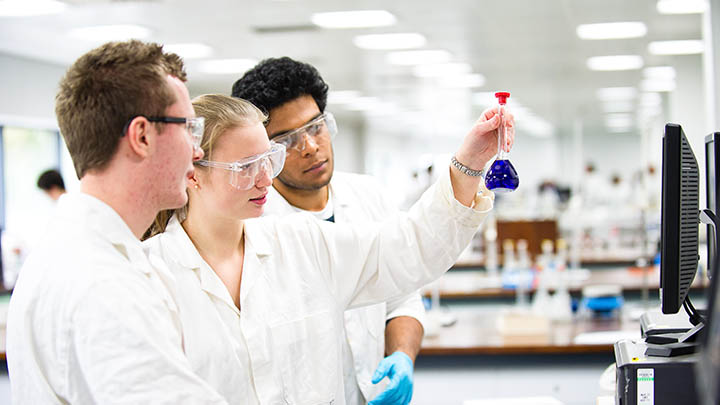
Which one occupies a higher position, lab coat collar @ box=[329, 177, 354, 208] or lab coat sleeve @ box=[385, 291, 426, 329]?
lab coat collar @ box=[329, 177, 354, 208]

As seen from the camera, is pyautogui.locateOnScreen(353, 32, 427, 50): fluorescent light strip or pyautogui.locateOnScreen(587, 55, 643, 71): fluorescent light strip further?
pyautogui.locateOnScreen(587, 55, 643, 71): fluorescent light strip

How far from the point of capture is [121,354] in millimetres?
1041

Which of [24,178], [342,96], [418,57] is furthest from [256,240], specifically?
[342,96]

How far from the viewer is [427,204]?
65.6 inches

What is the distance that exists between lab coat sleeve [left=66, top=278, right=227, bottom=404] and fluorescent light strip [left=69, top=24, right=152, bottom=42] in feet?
18.4

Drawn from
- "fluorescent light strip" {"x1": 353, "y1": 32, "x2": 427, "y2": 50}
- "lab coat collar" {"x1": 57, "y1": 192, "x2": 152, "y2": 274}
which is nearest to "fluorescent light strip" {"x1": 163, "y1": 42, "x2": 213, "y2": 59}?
"fluorescent light strip" {"x1": 353, "y1": 32, "x2": 427, "y2": 50}

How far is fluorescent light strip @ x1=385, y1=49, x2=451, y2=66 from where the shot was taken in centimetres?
770

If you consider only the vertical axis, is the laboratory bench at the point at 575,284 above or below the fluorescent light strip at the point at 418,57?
below

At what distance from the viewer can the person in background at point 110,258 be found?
3.43 ft

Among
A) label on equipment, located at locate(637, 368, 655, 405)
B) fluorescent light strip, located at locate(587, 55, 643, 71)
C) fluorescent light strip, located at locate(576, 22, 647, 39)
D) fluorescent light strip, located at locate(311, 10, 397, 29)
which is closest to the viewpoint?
label on equipment, located at locate(637, 368, 655, 405)

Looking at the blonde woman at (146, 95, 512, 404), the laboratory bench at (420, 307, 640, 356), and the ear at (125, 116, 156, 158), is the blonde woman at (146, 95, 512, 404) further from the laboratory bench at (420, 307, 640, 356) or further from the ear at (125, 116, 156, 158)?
the laboratory bench at (420, 307, 640, 356)

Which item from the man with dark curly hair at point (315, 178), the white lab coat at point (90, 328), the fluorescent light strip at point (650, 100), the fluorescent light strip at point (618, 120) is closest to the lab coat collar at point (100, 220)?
the white lab coat at point (90, 328)

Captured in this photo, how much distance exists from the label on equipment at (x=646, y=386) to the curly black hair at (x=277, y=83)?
3.97 feet

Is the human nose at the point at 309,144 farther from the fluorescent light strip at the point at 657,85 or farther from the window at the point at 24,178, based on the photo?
the fluorescent light strip at the point at 657,85
